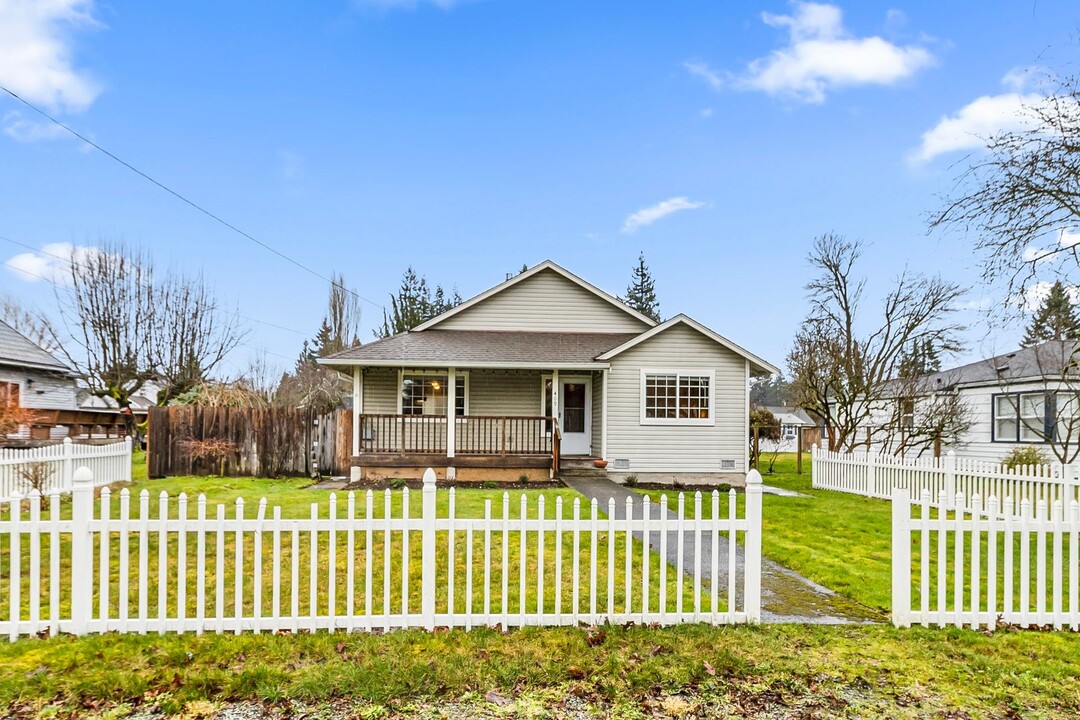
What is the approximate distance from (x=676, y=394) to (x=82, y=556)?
1298 cm

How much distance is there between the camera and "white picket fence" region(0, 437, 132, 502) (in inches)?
369

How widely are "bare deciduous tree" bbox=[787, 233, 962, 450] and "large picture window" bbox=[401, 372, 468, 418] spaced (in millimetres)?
11735

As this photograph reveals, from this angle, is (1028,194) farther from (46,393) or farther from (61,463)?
(46,393)

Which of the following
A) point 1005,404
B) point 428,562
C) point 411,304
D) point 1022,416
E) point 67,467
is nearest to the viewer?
point 428,562

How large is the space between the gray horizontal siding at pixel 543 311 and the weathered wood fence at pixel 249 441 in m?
4.50

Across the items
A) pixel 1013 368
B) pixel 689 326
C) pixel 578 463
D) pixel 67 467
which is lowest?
pixel 578 463

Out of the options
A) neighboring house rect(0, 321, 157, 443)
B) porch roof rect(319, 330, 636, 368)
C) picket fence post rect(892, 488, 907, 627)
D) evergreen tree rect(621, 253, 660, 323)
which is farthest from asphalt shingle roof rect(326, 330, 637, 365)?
evergreen tree rect(621, 253, 660, 323)

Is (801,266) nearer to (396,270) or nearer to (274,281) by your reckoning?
(274,281)

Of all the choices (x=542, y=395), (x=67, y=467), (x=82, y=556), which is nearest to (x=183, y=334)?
(x=67, y=467)

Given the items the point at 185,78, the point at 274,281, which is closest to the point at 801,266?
the point at 185,78

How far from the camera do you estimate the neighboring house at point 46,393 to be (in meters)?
20.0

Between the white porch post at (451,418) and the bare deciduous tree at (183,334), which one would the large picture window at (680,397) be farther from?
the bare deciduous tree at (183,334)

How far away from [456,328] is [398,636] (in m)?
13.5

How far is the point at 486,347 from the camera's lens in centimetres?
1551
